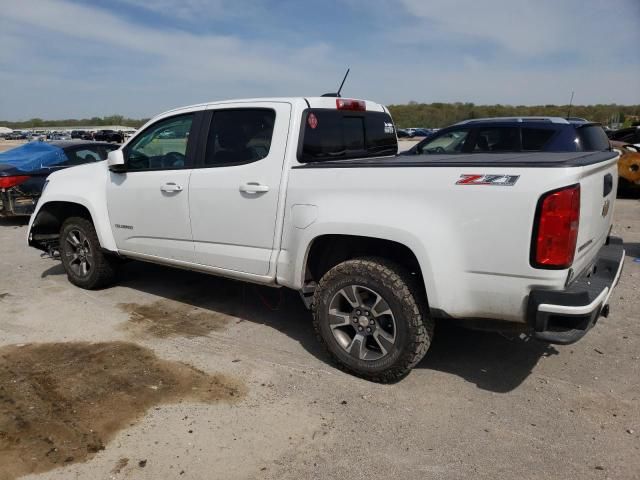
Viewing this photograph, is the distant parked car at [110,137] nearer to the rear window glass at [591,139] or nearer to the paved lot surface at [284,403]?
the paved lot surface at [284,403]

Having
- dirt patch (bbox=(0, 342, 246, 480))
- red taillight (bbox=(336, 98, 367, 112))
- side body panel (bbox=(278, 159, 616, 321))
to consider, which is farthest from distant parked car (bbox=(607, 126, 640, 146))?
dirt patch (bbox=(0, 342, 246, 480))

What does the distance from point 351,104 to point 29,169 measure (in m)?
7.19

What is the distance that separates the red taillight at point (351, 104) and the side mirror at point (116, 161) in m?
2.08

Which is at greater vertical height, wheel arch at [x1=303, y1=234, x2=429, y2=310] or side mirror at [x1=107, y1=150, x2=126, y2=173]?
side mirror at [x1=107, y1=150, x2=126, y2=173]

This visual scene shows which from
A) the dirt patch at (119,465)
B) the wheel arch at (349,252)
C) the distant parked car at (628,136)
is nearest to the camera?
the dirt patch at (119,465)

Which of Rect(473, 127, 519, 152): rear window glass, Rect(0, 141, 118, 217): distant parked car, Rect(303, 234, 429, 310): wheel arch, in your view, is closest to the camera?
Rect(303, 234, 429, 310): wheel arch

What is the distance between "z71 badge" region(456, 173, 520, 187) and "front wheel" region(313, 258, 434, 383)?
2.48 feet

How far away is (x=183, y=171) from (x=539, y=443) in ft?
10.9

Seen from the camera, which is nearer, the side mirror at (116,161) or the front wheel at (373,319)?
the front wheel at (373,319)

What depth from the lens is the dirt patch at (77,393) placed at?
116 inches

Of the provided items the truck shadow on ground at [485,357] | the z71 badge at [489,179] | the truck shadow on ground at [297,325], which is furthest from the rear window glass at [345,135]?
the truck shadow on ground at [485,357]

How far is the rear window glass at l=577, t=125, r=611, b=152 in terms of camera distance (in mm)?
7058

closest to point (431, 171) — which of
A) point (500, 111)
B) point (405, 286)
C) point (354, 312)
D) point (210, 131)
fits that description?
point (405, 286)

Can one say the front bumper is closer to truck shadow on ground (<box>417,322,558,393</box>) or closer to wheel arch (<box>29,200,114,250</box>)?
wheel arch (<box>29,200,114,250</box>)
